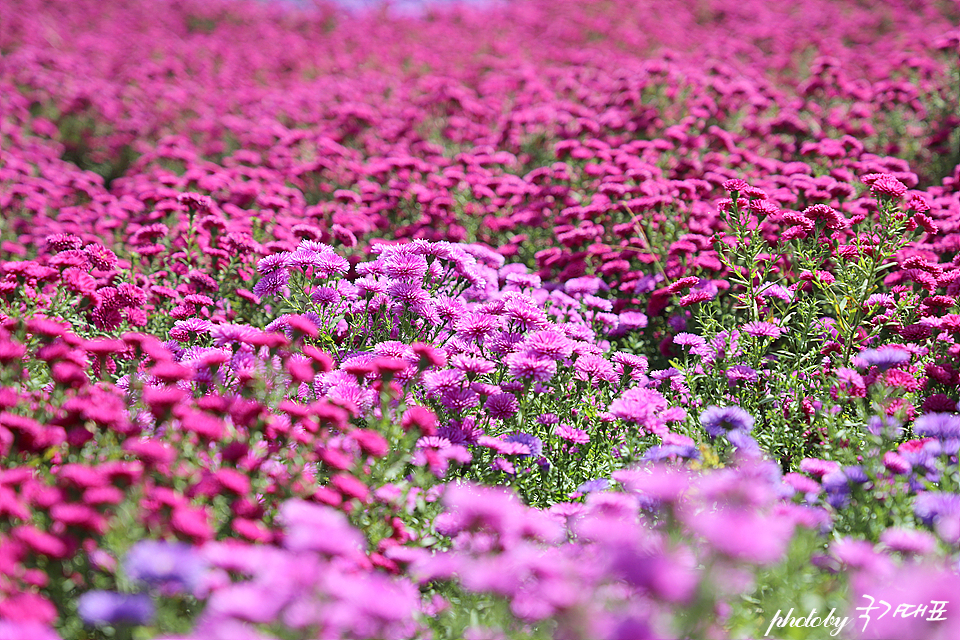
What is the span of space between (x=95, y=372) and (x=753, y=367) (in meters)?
3.08

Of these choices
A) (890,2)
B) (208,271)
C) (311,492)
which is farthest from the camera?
(890,2)

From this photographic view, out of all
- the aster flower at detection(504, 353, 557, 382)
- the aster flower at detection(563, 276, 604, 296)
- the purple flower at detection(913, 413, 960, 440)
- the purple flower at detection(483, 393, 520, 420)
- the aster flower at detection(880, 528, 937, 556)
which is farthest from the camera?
the aster flower at detection(563, 276, 604, 296)

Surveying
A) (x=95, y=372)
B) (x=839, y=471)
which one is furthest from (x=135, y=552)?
(x=839, y=471)

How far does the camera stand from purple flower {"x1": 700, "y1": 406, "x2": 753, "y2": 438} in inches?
98.3

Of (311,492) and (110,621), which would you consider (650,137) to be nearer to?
(311,492)

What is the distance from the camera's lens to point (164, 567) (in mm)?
1439

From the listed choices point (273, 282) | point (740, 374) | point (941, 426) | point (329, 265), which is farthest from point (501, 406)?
point (941, 426)

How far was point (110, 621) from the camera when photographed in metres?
1.42

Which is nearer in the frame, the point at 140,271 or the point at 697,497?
the point at 697,497

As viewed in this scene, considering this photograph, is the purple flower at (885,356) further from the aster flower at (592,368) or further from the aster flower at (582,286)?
the aster flower at (582,286)

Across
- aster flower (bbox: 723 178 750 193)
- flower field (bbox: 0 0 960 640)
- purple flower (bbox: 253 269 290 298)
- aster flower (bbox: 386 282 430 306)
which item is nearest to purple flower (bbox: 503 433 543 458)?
flower field (bbox: 0 0 960 640)

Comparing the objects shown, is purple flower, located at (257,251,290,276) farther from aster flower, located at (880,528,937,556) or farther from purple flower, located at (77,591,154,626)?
aster flower, located at (880,528,937,556)

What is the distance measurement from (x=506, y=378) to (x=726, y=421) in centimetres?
93

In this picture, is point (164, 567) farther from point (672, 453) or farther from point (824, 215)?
point (824, 215)
